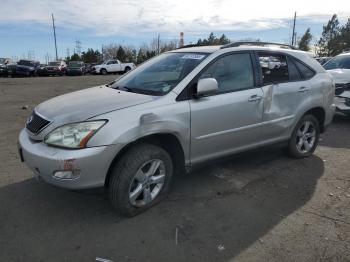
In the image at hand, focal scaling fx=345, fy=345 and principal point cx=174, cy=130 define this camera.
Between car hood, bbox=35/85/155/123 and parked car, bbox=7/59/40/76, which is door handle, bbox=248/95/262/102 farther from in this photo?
parked car, bbox=7/59/40/76

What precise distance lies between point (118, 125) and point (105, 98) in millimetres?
611

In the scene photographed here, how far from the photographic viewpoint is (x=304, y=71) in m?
5.17

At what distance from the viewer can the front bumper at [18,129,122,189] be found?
10.2 feet

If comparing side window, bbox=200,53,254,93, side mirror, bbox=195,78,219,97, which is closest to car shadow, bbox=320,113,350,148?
side window, bbox=200,53,254,93

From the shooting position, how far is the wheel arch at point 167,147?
11.1 ft

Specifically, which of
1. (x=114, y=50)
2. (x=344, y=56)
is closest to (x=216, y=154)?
(x=344, y=56)

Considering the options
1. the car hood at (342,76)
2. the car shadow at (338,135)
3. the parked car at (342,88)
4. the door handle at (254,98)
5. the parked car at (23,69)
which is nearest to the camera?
the door handle at (254,98)

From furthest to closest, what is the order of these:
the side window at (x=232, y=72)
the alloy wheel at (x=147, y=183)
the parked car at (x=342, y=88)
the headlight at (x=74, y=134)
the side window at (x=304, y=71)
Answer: the parked car at (x=342, y=88)
the side window at (x=304, y=71)
the side window at (x=232, y=72)
the alloy wheel at (x=147, y=183)
the headlight at (x=74, y=134)

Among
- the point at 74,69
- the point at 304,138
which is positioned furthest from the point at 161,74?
the point at 74,69

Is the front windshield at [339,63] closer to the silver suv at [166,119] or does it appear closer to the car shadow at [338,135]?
the car shadow at [338,135]

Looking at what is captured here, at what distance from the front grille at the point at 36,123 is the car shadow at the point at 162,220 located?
86 cm

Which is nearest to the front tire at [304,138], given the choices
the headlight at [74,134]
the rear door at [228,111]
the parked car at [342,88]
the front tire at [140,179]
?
the rear door at [228,111]

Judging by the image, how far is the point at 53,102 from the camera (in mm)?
3926

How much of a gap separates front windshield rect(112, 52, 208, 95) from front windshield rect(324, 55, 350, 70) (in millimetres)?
6172
